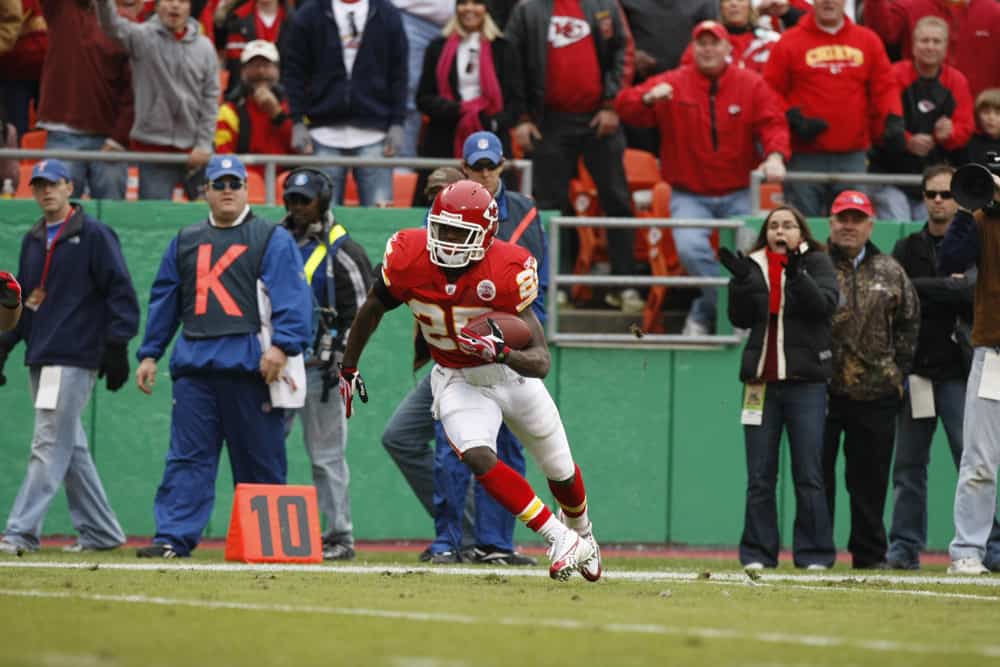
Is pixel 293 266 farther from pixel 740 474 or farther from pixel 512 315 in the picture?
pixel 740 474

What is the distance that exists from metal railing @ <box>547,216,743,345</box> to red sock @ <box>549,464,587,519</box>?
4016mm

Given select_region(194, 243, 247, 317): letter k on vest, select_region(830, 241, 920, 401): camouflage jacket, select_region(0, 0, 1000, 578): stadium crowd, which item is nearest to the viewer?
select_region(194, 243, 247, 317): letter k on vest

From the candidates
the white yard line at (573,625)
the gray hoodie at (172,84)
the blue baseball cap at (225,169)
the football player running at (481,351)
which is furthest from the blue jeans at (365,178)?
the white yard line at (573,625)

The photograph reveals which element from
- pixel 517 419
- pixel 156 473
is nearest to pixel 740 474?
pixel 156 473

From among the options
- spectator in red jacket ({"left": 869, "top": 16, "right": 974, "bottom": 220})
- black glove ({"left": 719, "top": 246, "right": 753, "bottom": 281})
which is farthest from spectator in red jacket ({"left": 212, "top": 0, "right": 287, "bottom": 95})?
black glove ({"left": 719, "top": 246, "right": 753, "bottom": 281})

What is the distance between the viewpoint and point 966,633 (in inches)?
249

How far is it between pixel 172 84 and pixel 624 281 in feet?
11.5

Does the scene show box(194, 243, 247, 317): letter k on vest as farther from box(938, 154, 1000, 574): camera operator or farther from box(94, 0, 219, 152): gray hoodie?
box(938, 154, 1000, 574): camera operator

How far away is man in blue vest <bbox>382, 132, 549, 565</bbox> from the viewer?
9.98 meters

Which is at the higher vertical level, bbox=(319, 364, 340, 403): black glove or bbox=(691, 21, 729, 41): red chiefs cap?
bbox=(691, 21, 729, 41): red chiefs cap

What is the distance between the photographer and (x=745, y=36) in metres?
14.1

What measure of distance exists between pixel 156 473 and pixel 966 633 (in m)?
7.85

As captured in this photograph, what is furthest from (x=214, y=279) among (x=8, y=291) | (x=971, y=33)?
(x=971, y=33)

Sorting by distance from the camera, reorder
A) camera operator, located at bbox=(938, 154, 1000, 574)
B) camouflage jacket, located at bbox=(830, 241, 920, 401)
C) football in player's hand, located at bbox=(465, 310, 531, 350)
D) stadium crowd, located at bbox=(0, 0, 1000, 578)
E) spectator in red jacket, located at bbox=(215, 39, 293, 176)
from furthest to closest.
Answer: spectator in red jacket, located at bbox=(215, 39, 293, 176) → camouflage jacket, located at bbox=(830, 241, 920, 401) → stadium crowd, located at bbox=(0, 0, 1000, 578) → camera operator, located at bbox=(938, 154, 1000, 574) → football in player's hand, located at bbox=(465, 310, 531, 350)
